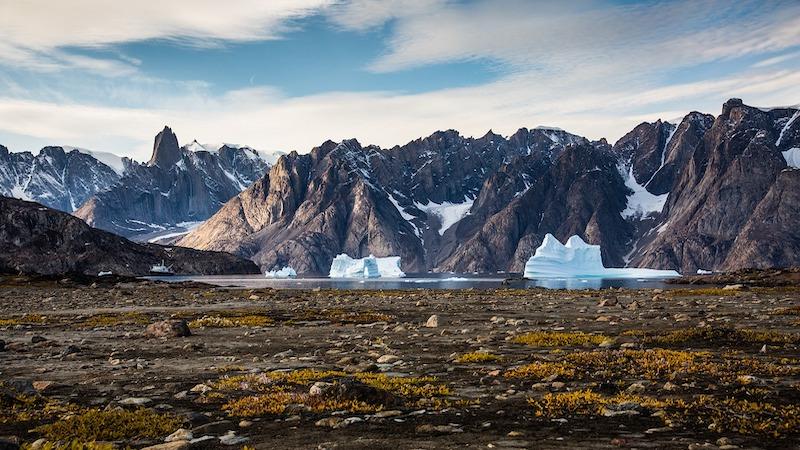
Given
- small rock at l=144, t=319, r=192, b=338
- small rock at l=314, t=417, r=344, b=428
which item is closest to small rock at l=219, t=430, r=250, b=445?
small rock at l=314, t=417, r=344, b=428

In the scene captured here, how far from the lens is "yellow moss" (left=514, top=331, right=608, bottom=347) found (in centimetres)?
2330

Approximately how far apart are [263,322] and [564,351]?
64.6ft

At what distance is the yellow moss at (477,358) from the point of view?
63.5 ft

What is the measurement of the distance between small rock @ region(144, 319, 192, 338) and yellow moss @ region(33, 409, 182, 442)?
16117 mm

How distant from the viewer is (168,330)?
2828 centimetres

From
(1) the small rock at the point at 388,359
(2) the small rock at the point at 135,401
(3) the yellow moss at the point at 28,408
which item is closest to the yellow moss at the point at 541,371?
(1) the small rock at the point at 388,359

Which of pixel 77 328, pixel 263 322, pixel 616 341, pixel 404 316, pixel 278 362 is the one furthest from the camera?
pixel 404 316

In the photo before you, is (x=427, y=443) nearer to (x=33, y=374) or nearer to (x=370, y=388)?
(x=370, y=388)

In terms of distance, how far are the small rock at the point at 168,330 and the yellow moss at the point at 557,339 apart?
14.3 metres

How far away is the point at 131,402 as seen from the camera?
45.8 feet

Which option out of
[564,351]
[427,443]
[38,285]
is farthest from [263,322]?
[38,285]

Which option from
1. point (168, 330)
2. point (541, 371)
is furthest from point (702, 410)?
point (168, 330)

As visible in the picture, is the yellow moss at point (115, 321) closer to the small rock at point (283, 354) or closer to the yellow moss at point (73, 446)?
the small rock at point (283, 354)

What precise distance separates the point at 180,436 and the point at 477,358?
10437mm
